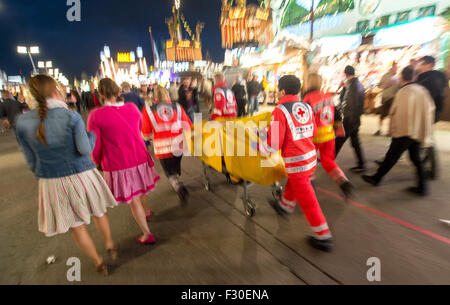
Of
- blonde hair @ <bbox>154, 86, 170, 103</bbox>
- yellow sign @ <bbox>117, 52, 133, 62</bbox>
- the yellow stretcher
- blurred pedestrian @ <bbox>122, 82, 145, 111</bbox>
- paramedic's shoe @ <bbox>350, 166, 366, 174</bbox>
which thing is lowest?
paramedic's shoe @ <bbox>350, 166, 366, 174</bbox>

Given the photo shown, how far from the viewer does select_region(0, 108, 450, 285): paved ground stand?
232cm

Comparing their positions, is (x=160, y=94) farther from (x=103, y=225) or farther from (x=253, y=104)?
(x=253, y=104)

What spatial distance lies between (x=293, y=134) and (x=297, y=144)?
131mm

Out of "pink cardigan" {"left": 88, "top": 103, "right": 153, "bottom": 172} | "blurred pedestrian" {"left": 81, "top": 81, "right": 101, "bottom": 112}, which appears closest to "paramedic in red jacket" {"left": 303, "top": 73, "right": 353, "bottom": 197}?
"pink cardigan" {"left": 88, "top": 103, "right": 153, "bottom": 172}

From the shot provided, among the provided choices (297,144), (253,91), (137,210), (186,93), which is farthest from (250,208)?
(253,91)

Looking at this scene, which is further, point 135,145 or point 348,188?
point 348,188

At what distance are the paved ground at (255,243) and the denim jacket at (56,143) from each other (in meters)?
1.33

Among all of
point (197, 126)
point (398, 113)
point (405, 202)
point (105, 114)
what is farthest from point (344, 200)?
point (105, 114)

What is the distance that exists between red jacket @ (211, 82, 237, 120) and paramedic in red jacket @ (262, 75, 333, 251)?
2675mm

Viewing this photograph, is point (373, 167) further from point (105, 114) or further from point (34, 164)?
point (34, 164)

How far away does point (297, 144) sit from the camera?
7.98ft

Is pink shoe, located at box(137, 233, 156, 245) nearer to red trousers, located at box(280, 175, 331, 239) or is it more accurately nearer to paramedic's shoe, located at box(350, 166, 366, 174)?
red trousers, located at box(280, 175, 331, 239)

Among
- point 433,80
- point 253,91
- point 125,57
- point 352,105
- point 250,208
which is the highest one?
point 125,57

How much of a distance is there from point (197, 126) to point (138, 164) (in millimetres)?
1208
